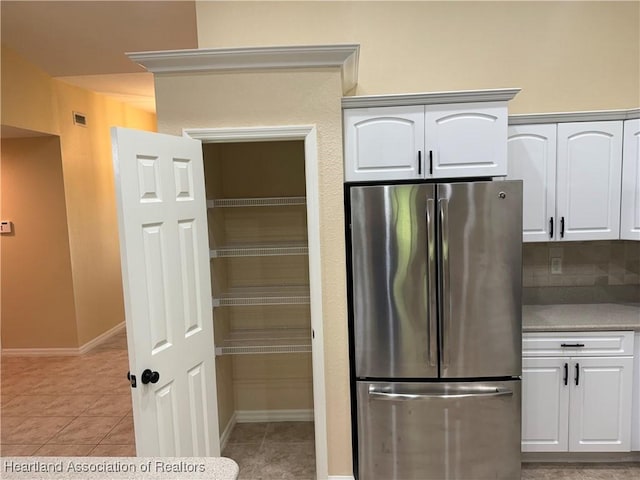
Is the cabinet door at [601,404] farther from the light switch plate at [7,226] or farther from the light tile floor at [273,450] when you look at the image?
the light switch plate at [7,226]

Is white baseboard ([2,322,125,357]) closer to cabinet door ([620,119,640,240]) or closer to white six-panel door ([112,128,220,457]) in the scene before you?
white six-panel door ([112,128,220,457])

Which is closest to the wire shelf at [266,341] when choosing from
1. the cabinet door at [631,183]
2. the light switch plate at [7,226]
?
the cabinet door at [631,183]

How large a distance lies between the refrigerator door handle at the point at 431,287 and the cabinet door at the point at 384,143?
1.05 feet

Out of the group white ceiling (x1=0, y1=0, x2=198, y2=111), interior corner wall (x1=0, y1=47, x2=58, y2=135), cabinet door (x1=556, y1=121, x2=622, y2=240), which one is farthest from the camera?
interior corner wall (x1=0, y1=47, x2=58, y2=135)

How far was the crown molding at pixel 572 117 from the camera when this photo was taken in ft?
8.65

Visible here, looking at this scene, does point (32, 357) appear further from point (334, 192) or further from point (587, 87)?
point (587, 87)

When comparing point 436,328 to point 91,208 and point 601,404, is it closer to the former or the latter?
point 601,404

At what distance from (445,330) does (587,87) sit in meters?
2.06

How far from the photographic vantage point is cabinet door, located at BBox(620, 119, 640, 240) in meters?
2.63

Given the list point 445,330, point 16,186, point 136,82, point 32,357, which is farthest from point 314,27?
point 32,357

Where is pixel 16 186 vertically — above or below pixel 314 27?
below

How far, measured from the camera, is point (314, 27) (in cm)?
297

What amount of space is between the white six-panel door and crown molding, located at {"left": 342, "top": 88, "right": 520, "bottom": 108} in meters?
0.93

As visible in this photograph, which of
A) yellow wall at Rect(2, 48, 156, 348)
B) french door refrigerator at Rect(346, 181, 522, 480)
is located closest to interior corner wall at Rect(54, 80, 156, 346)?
yellow wall at Rect(2, 48, 156, 348)
